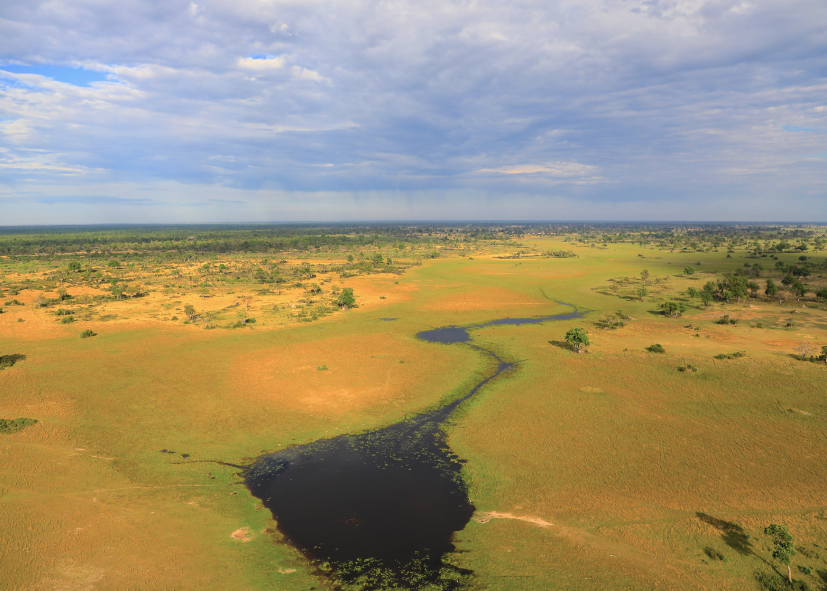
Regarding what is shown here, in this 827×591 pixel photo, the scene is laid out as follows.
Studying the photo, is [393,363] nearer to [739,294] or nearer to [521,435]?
[521,435]

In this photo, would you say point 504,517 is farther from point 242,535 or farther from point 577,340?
point 577,340

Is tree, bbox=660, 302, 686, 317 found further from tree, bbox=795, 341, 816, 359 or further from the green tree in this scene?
tree, bbox=795, 341, 816, 359

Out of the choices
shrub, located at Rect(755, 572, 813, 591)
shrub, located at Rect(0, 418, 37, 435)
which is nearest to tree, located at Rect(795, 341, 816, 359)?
shrub, located at Rect(755, 572, 813, 591)

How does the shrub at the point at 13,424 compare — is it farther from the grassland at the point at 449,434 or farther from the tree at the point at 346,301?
the tree at the point at 346,301

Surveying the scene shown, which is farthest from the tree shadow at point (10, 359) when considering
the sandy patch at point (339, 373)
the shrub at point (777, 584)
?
the shrub at point (777, 584)

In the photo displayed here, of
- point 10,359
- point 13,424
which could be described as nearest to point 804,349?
→ point 13,424

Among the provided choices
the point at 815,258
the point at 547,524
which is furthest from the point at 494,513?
the point at 815,258

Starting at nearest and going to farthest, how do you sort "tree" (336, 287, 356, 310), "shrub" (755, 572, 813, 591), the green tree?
"shrub" (755, 572, 813, 591), the green tree, "tree" (336, 287, 356, 310)

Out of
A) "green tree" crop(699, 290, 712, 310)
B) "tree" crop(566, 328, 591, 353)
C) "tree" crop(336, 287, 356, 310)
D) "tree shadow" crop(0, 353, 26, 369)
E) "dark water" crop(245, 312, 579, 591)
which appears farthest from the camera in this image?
"tree" crop(336, 287, 356, 310)

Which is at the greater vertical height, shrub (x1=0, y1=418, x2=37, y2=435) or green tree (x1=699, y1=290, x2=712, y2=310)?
green tree (x1=699, y1=290, x2=712, y2=310)
